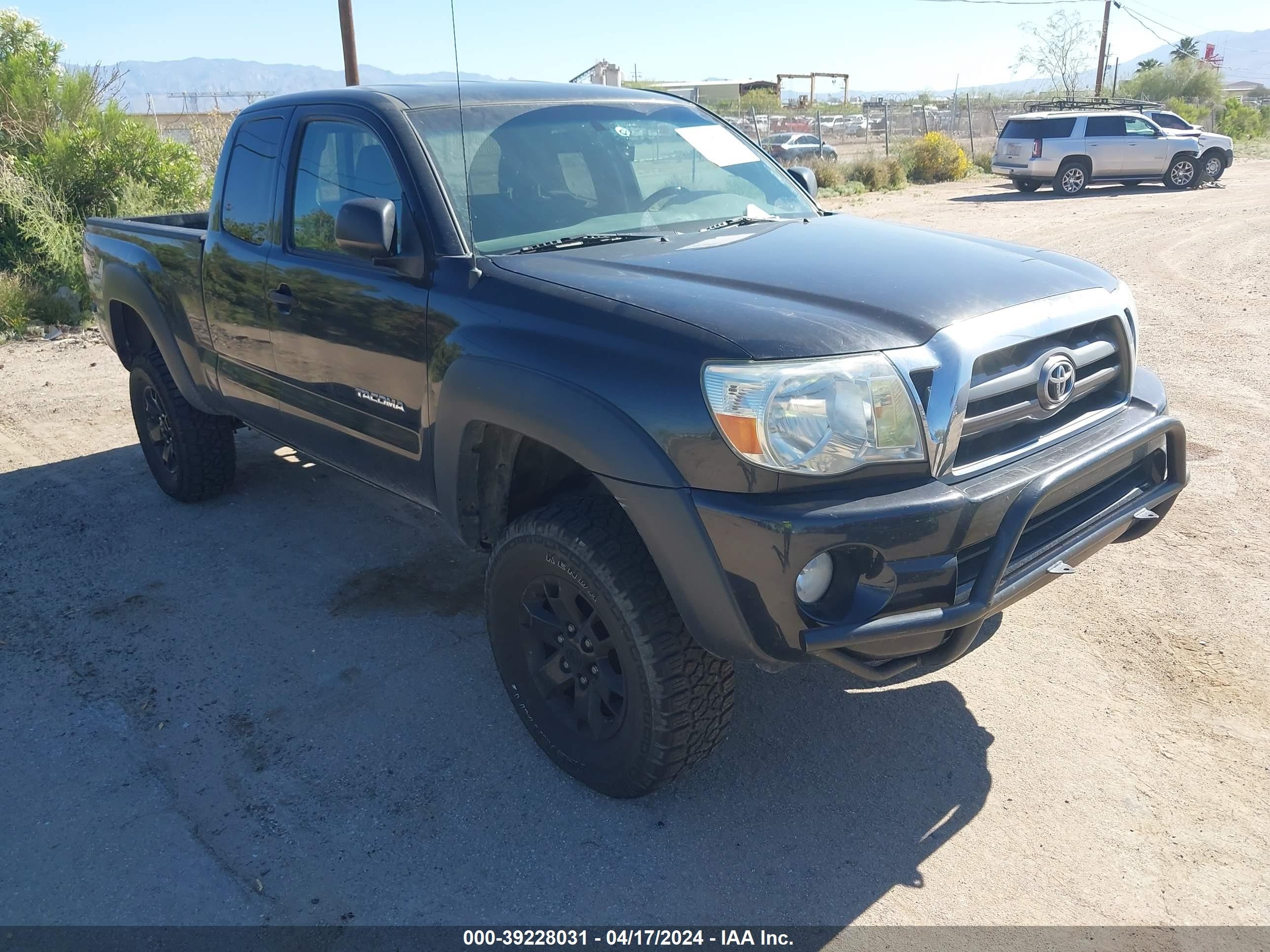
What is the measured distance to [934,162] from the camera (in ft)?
83.3

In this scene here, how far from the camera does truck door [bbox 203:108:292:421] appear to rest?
4031 millimetres

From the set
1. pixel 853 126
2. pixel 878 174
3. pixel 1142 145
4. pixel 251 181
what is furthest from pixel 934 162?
pixel 251 181

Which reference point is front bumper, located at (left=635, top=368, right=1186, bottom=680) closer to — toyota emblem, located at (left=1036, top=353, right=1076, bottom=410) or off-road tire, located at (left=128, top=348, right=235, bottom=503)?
toyota emblem, located at (left=1036, top=353, right=1076, bottom=410)

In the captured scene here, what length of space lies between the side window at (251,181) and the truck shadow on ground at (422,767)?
1.55m

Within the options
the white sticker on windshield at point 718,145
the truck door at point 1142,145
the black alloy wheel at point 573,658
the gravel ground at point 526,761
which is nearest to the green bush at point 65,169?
the gravel ground at point 526,761

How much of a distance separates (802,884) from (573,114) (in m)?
2.77

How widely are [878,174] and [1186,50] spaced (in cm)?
Result: 6917

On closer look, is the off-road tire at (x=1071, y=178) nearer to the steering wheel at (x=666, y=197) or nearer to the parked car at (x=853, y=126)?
the steering wheel at (x=666, y=197)

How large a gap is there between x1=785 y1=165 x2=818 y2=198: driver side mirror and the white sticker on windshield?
0.29 metres

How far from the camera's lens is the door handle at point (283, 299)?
3.77m

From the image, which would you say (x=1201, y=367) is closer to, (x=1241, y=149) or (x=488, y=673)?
(x=488, y=673)

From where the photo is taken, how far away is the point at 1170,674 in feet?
11.3

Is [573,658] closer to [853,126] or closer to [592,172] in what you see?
[592,172]

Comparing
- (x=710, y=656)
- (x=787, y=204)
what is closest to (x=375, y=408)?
(x=710, y=656)
